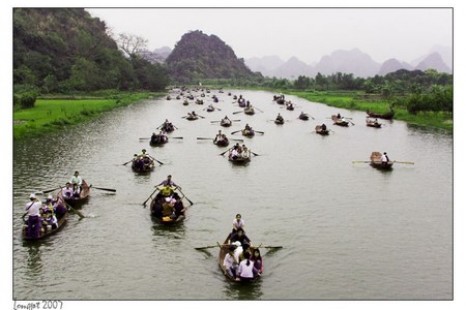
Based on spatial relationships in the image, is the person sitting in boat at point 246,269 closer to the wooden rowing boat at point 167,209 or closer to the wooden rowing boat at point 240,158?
the wooden rowing boat at point 167,209

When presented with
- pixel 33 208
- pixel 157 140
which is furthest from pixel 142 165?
pixel 33 208

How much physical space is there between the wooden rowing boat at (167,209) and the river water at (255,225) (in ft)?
1.28

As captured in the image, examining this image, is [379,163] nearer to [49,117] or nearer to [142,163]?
[142,163]

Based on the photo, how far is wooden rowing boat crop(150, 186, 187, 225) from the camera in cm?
1930

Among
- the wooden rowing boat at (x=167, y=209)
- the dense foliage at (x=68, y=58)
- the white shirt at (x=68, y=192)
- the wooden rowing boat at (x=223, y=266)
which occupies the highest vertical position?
the dense foliage at (x=68, y=58)

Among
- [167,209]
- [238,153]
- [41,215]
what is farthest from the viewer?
[238,153]

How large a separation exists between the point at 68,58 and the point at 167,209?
75.9 meters

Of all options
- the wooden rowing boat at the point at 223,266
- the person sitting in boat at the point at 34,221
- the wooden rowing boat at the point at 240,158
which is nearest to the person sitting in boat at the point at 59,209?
the person sitting in boat at the point at 34,221

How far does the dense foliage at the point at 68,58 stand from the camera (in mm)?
75125

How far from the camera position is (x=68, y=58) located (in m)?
88.0

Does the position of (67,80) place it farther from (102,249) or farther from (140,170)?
(102,249)

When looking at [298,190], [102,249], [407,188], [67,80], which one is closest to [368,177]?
[407,188]

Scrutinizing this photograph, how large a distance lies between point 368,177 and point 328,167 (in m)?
3.12

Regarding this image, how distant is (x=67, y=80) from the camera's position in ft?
259
